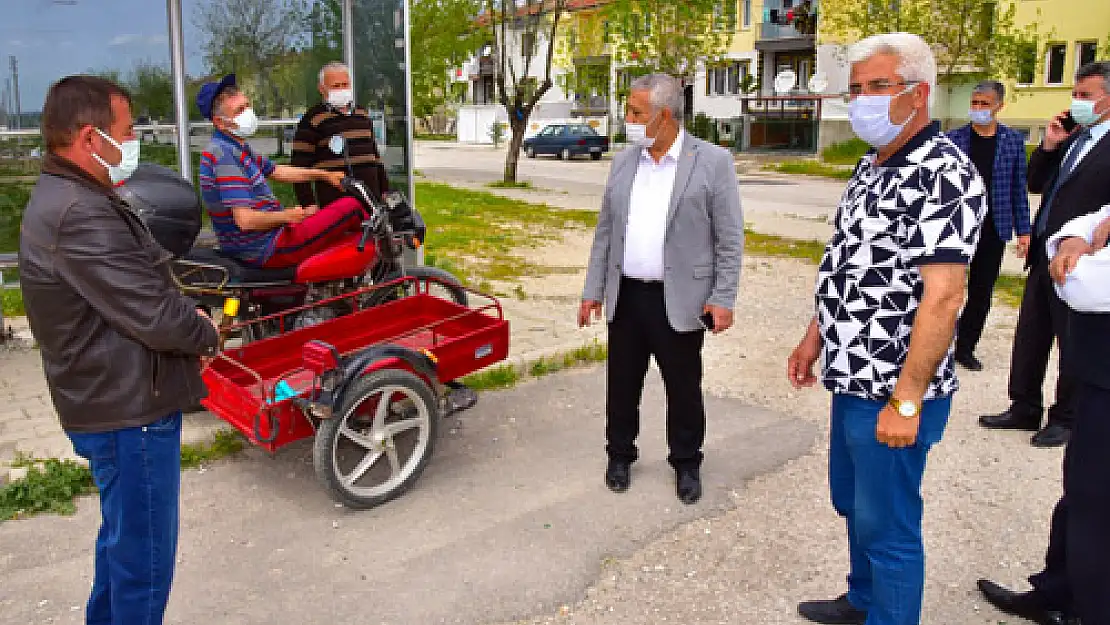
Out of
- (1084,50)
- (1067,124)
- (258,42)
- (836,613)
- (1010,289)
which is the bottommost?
(836,613)

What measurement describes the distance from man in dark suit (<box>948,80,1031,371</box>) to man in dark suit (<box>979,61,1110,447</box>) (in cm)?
18

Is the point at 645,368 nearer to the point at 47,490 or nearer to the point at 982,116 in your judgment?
the point at 47,490

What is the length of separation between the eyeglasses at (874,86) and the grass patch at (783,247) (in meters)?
8.71

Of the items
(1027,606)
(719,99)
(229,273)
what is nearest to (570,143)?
(719,99)

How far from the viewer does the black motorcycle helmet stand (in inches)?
180

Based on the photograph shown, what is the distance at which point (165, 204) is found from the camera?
4.63m

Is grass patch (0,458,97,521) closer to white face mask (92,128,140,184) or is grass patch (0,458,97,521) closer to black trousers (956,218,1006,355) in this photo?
white face mask (92,128,140,184)

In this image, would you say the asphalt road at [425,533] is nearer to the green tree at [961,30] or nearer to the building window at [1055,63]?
the green tree at [961,30]

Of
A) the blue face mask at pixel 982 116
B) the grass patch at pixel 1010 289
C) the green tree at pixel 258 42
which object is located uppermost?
the green tree at pixel 258 42

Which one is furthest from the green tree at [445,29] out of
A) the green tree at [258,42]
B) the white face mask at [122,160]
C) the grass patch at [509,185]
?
the white face mask at [122,160]

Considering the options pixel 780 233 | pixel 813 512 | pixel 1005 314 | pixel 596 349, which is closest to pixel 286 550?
pixel 813 512

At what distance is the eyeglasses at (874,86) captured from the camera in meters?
2.85

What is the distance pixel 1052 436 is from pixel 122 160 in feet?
16.9

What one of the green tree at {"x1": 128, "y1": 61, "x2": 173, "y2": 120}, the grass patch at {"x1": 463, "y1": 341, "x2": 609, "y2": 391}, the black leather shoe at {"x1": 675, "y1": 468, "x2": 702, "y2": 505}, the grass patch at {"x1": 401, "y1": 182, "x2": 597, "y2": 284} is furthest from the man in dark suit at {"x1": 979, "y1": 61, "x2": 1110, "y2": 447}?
the green tree at {"x1": 128, "y1": 61, "x2": 173, "y2": 120}
